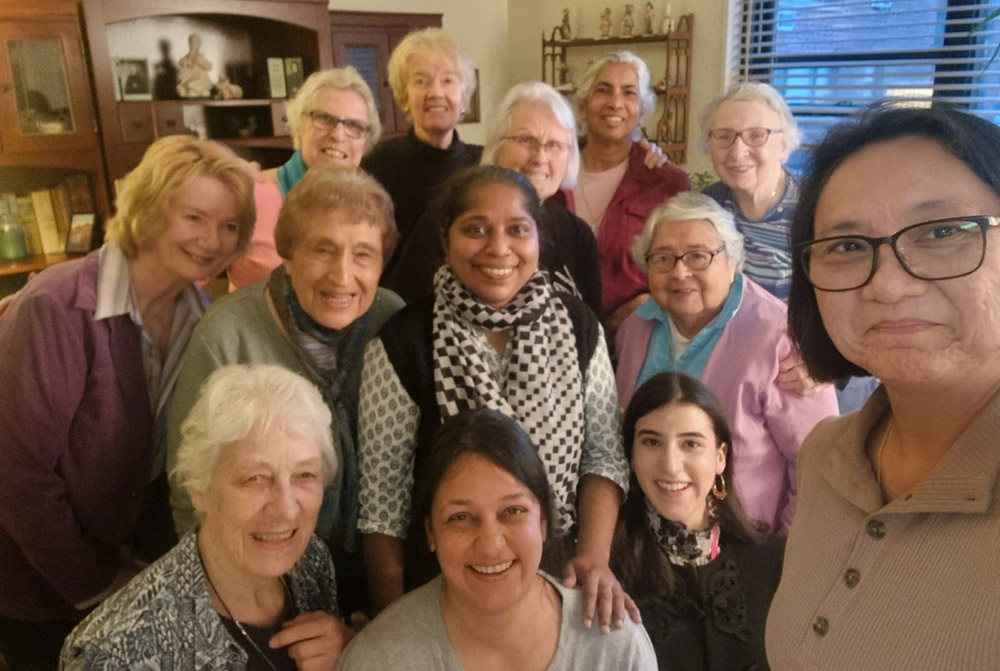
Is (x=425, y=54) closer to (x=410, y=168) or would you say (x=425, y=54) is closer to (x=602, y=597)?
(x=410, y=168)

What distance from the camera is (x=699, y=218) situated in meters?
2.01

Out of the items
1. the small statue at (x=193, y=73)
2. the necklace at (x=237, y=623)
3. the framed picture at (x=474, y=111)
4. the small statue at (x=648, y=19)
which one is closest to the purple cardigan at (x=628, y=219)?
the necklace at (x=237, y=623)

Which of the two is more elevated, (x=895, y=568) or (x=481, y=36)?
(x=481, y=36)

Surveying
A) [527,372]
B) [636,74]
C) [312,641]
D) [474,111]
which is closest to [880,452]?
[527,372]

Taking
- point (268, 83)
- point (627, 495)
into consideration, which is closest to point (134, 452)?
point (627, 495)

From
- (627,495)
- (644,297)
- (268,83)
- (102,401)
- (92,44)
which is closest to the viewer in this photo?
(102,401)

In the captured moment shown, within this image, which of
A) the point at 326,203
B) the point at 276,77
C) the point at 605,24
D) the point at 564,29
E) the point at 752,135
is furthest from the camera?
the point at 564,29

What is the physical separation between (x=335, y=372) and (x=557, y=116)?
1134 mm

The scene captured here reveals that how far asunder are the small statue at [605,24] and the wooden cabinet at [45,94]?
297 centimetres

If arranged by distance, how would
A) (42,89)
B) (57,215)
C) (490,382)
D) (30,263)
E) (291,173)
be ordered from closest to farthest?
1. (490,382)
2. (291,173)
3. (42,89)
4. (30,263)
5. (57,215)

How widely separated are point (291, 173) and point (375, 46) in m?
2.19

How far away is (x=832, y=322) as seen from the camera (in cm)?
97

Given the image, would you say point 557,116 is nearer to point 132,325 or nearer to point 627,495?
point 627,495

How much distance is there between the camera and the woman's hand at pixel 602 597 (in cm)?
140
